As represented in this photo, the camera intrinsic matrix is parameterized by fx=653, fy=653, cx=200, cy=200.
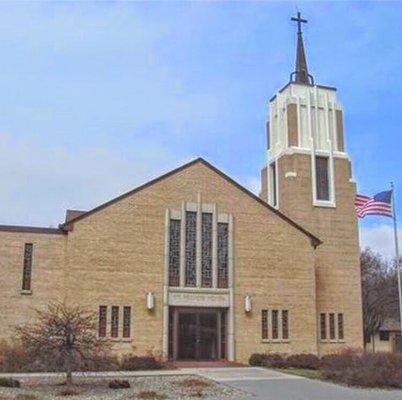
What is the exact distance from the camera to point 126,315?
1324 inches

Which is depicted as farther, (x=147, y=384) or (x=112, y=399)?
(x=147, y=384)

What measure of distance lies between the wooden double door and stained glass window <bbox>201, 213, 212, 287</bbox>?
1.70 metres

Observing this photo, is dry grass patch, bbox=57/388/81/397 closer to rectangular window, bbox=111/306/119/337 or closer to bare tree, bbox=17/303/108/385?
bare tree, bbox=17/303/108/385

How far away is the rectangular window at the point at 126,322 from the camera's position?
33469 millimetres

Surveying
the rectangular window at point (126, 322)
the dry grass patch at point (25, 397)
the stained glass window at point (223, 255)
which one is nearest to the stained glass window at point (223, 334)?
the stained glass window at point (223, 255)

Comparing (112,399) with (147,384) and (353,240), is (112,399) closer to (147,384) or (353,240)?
(147,384)

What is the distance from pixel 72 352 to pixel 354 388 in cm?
1036

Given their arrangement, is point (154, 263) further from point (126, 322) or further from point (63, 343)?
point (63, 343)

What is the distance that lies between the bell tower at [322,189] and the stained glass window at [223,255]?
652 cm

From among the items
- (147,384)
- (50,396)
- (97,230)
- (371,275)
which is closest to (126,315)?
(97,230)

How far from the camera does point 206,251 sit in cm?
3612

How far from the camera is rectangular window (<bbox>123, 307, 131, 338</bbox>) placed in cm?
3347

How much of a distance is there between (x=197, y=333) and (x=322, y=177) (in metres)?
14.3

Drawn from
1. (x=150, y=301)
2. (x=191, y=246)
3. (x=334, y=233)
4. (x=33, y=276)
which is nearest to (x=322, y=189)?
(x=334, y=233)
